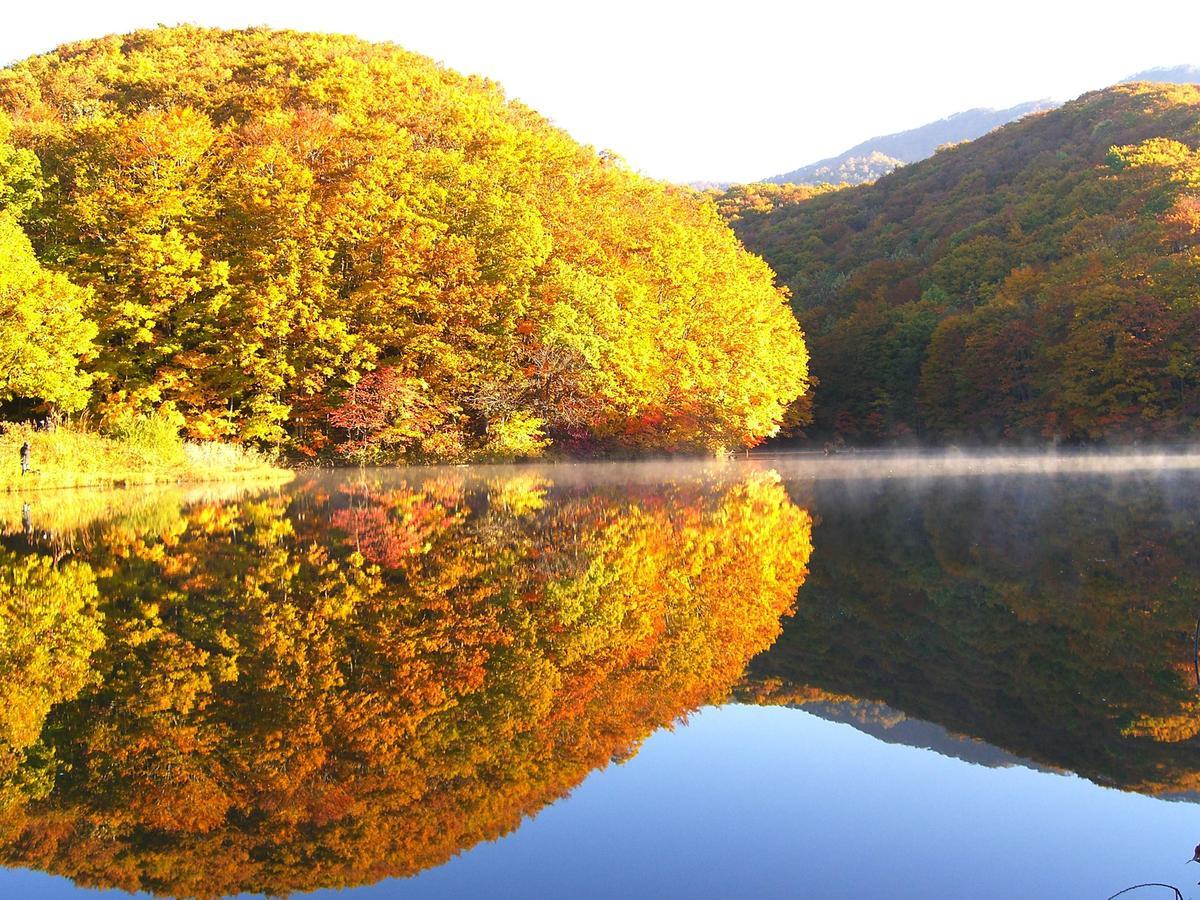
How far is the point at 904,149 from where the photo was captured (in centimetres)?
19438

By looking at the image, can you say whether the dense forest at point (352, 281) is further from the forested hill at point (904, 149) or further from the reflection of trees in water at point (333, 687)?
the forested hill at point (904, 149)

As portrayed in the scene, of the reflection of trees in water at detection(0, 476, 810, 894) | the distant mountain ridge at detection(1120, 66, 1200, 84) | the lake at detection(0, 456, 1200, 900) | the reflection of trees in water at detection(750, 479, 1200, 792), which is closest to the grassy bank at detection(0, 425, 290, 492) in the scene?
the reflection of trees in water at detection(0, 476, 810, 894)

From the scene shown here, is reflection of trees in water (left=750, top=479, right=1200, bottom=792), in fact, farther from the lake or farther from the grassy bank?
the grassy bank

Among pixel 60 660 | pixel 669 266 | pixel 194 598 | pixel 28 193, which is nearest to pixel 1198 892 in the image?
pixel 60 660

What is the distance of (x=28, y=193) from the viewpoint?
103 feet

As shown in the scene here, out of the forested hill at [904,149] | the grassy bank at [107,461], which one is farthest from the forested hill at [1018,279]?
the forested hill at [904,149]

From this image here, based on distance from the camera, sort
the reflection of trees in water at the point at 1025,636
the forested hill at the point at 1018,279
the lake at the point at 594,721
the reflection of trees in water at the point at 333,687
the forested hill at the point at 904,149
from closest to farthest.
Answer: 1. the lake at the point at 594,721
2. the reflection of trees in water at the point at 333,687
3. the reflection of trees in water at the point at 1025,636
4. the forested hill at the point at 1018,279
5. the forested hill at the point at 904,149

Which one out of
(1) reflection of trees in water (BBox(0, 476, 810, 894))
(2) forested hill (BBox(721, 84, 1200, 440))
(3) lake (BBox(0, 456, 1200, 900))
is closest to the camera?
(3) lake (BBox(0, 456, 1200, 900))

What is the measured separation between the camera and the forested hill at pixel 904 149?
6742 inches

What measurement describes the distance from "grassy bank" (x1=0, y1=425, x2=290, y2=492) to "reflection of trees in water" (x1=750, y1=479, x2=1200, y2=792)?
17.5 meters

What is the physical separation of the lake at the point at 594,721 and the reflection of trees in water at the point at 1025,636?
0.12 feet

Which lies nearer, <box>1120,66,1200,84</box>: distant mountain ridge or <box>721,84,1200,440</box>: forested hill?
<box>721,84,1200,440</box>: forested hill

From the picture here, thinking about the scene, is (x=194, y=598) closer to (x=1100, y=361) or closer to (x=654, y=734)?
(x=654, y=734)

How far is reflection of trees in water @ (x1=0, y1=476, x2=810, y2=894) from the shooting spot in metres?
4.13
